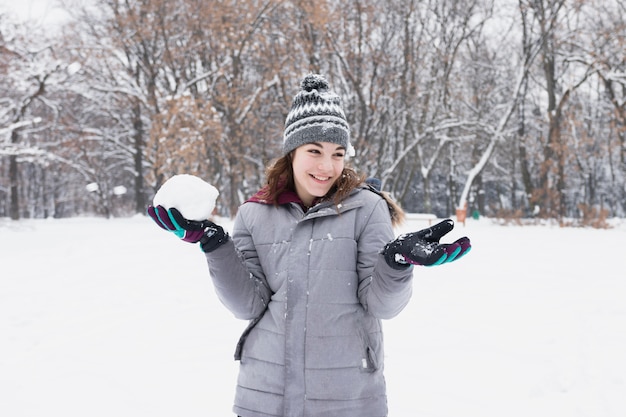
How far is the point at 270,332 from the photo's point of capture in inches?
73.7

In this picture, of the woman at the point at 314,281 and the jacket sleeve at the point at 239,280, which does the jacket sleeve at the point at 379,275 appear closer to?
the woman at the point at 314,281

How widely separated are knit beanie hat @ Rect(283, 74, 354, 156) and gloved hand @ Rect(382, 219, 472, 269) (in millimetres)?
563

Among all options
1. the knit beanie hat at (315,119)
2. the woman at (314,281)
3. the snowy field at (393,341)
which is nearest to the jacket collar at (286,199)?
the woman at (314,281)

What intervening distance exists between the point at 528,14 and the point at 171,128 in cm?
1375

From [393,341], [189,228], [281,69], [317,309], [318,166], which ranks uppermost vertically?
[281,69]

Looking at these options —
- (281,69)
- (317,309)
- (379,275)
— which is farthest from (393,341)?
(281,69)

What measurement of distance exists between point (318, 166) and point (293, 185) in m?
0.19

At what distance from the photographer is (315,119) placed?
200 cm

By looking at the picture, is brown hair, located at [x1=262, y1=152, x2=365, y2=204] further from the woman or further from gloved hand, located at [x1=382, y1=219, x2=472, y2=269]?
gloved hand, located at [x1=382, y1=219, x2=472, y2=269]

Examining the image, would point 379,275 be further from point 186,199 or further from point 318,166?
point 186,199

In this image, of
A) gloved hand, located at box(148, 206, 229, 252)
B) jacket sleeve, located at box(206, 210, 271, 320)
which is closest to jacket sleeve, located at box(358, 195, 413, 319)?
jacket sleeve, located at box(206, 210, 271, 320)

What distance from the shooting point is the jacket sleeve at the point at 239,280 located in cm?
179

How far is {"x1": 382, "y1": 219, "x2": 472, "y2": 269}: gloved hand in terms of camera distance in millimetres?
1494

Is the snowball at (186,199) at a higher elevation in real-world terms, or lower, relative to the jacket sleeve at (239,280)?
higher
